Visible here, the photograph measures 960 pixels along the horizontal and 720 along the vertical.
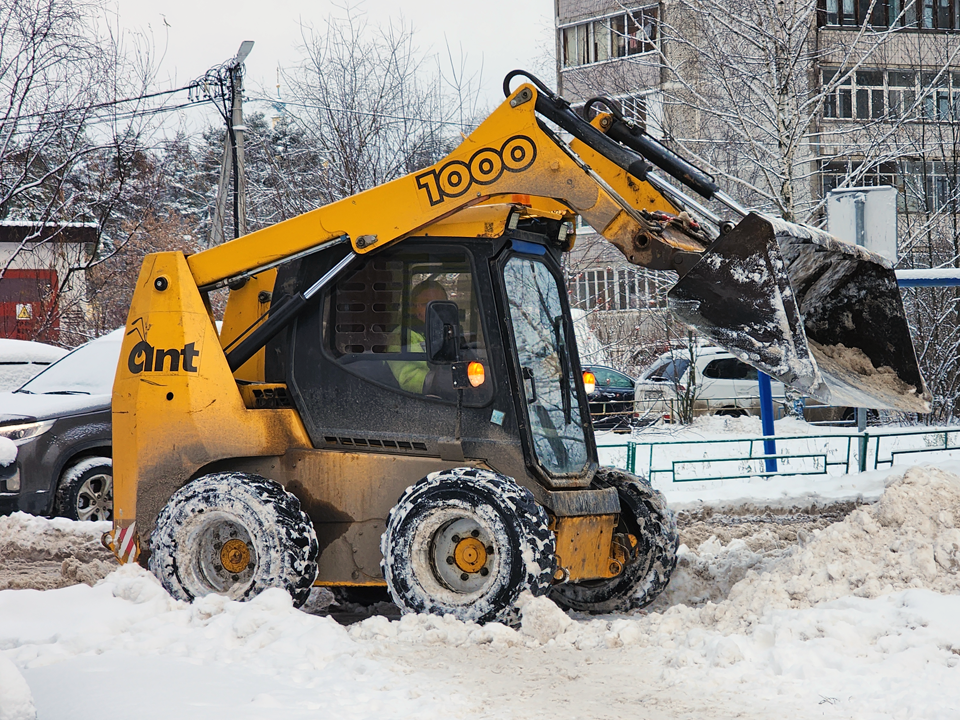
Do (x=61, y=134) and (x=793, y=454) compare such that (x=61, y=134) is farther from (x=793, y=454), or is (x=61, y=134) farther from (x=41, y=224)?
(x=793, y=454)

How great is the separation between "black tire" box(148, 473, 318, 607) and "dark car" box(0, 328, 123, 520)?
335 centimetres

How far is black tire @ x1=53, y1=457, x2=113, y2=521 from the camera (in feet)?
30.1

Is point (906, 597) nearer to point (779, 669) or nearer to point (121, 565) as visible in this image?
point (779, 669)

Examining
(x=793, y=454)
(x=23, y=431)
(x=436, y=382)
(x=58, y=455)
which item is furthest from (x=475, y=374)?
(x=793, y=454)

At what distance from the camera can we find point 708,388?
18844 millimetres

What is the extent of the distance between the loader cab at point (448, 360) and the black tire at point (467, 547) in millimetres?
367

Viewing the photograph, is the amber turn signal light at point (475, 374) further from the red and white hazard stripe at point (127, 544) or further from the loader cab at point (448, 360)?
the red and white hazard stripe at point (127, 544)

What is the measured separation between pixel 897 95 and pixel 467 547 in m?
20.3

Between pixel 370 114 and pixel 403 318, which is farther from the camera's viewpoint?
pixel 370 114

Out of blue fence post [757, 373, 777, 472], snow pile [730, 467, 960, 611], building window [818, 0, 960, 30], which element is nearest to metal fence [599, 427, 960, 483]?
blue fence post [757, 373, 777, 472]

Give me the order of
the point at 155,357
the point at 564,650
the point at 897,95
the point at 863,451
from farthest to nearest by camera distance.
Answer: the point at 897,95
the point at 863,451
the point at 155,357
the point at 564,650

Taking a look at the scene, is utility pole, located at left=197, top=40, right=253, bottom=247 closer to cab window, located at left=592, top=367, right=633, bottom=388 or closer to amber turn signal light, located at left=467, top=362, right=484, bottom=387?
cab window, located at left=592, top=367, right=633, bottom=388

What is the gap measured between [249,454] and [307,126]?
503 inches

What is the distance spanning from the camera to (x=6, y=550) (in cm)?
870
